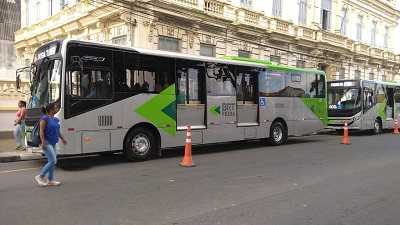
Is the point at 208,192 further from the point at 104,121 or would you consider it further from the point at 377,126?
the point at 377,126

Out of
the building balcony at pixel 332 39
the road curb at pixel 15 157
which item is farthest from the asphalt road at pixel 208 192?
the building balcony at pixel 332 39

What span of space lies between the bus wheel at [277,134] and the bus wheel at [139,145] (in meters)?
5.70

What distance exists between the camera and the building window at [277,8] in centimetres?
2570

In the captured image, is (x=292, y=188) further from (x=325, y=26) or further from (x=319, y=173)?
(x=325, y=26)

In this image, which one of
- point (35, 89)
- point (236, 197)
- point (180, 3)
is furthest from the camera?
point (180, 3)

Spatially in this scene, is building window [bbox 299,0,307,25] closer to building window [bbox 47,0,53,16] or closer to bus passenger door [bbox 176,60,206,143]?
building window [bbox 47,0,53,16]

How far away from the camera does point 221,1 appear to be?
71.1 feet

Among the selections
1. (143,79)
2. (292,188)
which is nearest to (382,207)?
(292,188)

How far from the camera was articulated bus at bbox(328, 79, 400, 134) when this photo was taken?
67.2ft

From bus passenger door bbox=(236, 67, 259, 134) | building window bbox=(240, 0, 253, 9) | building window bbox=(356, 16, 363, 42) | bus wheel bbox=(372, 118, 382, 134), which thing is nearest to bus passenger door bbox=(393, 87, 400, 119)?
bus wheel bbox=(372, 118, 382, 134)

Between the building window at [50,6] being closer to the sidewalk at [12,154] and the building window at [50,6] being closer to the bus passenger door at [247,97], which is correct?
the sidewalk at [12,154]

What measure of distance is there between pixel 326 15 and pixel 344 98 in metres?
13.6

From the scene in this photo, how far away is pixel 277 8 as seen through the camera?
2612cm

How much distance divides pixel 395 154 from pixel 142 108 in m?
8.83
